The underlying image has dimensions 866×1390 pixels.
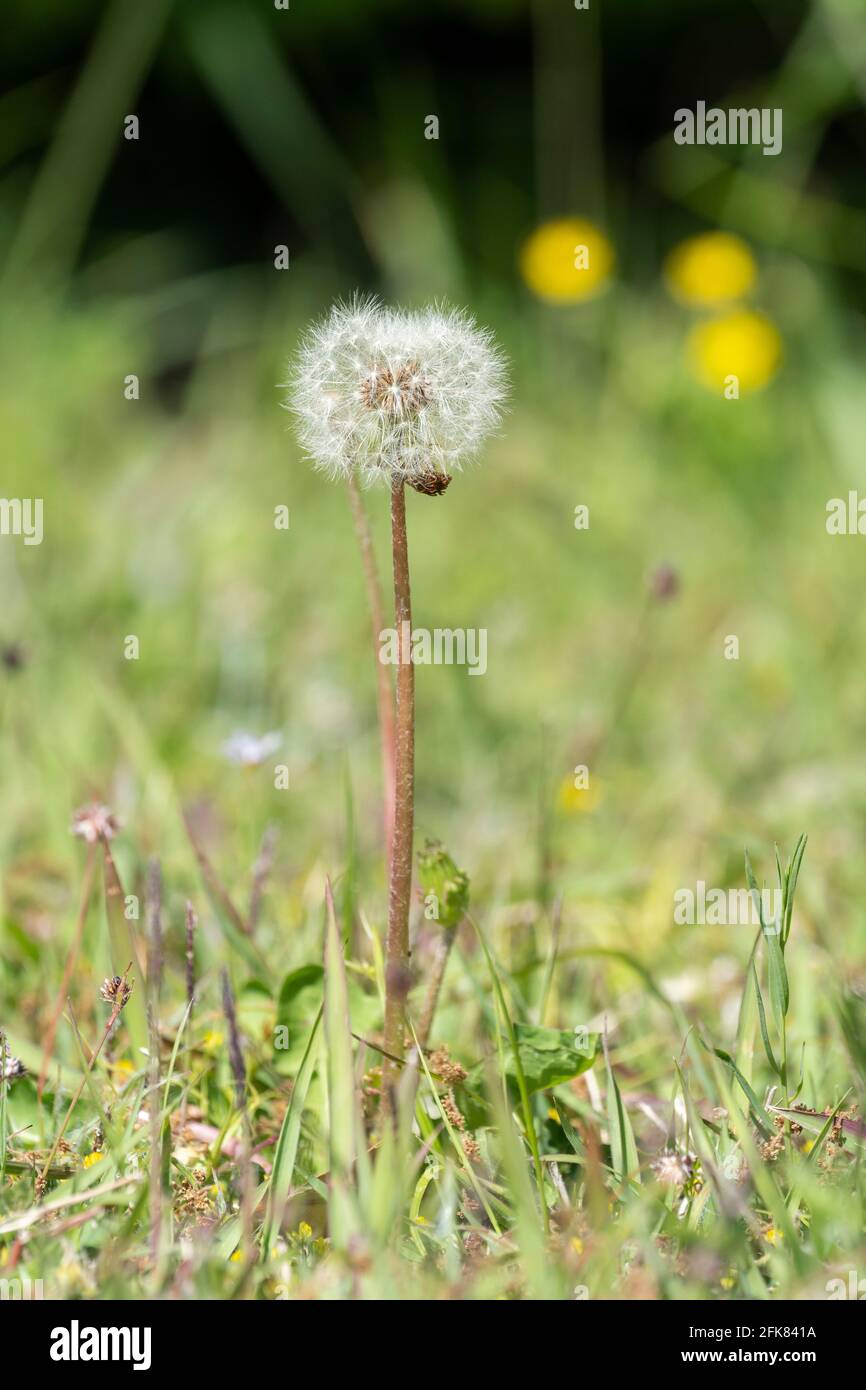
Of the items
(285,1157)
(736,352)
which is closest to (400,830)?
(285,1157)

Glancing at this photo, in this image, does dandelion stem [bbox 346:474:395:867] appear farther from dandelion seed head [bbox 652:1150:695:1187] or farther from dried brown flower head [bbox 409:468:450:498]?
dandelion seed head [bbox 652:1150:695:1187]

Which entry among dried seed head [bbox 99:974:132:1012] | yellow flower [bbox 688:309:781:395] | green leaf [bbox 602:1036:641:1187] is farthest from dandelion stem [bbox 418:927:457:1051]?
yellow flower [bbox 688:309:781:395]

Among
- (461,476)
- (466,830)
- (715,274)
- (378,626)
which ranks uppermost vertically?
(715,274)

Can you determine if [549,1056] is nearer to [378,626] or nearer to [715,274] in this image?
[378,626]

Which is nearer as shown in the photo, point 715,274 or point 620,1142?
point 620,1142
